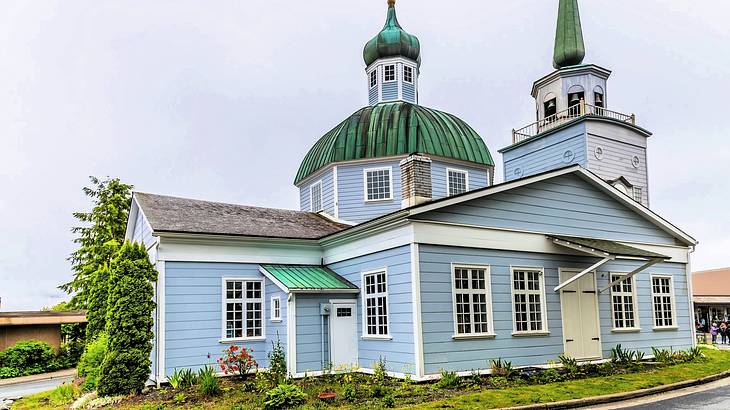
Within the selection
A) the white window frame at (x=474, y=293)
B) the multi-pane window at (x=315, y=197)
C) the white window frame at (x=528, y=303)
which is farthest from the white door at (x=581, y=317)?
the multi-pane window at (x=315, y=197)

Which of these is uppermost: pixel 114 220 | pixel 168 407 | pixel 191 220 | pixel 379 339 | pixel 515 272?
pixel 114 220

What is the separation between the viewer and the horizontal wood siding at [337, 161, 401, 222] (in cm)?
2173

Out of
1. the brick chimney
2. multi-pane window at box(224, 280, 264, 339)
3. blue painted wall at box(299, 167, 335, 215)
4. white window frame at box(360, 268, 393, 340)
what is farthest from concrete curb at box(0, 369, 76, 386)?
the brick chimney

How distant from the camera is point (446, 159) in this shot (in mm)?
22094

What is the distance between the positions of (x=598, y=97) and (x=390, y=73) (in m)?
9.52

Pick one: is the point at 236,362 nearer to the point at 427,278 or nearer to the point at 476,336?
the point at 427,278

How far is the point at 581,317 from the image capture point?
16.5 m

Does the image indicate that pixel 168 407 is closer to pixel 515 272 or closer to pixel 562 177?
pixel 515 272

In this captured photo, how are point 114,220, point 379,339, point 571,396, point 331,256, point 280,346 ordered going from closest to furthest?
point 571,396, point 379,339, point 280,346, point 331,256, point 114,220

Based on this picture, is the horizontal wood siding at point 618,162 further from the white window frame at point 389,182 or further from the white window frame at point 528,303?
the white window frame at point 528,303

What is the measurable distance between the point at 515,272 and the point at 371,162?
8.13 meters

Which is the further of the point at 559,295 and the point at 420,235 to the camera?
the point at 559,295

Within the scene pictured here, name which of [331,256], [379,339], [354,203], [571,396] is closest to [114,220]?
[354,203]

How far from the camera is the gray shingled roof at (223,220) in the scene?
1639 cm
